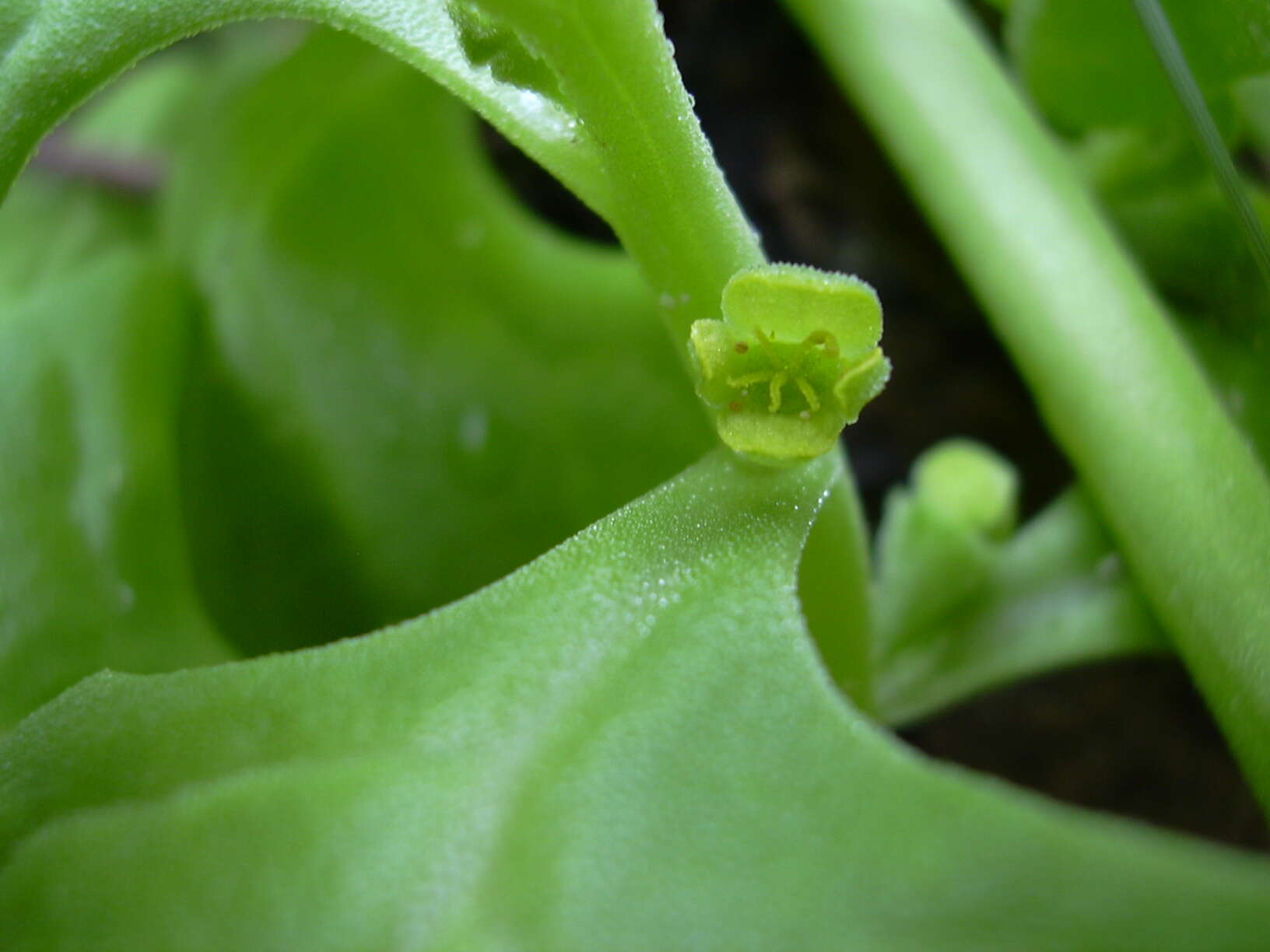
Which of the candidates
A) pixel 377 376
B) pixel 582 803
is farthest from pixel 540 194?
pixel 582 803

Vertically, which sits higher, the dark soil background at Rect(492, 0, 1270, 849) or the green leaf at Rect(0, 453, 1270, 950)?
the green leaf at Rect(0, 453, 1270, 950)

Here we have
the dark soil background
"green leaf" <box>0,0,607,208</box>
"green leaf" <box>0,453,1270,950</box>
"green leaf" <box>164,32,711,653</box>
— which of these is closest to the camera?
"green leaf" <box>0,453,1270,950</box>

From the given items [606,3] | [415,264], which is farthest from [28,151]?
[415,264]

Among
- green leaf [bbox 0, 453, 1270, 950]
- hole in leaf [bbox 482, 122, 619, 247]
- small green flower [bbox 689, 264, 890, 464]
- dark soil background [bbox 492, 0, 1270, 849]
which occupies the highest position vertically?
small green flower [bbox 689, 264, 890, 464]

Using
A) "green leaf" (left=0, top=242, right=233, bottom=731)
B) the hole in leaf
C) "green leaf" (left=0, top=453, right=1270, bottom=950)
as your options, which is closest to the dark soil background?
the hole in leaf

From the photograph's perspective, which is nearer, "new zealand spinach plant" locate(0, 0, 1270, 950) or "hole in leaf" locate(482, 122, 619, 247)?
"new zealand spinach plant" locate(0, 0, 1270, 950)

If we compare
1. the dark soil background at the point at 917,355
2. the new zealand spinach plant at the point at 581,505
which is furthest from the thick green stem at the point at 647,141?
the dark soil background at the point at 917,355

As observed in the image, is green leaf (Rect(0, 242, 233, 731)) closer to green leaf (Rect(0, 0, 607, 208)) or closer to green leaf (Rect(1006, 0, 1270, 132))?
green leaf (Rect(0, 0, 607, 208))

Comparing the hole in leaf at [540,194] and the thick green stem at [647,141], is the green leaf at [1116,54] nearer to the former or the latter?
the thick green stem at [647,141]
